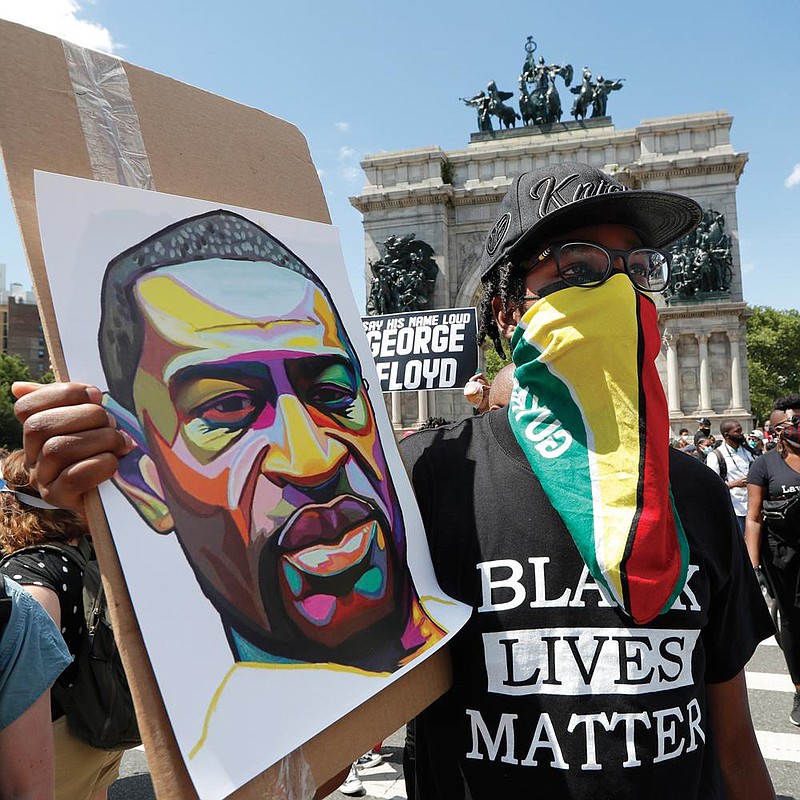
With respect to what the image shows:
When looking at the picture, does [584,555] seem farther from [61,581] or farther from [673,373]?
[673,373]

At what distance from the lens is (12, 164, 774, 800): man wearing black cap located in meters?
1.19

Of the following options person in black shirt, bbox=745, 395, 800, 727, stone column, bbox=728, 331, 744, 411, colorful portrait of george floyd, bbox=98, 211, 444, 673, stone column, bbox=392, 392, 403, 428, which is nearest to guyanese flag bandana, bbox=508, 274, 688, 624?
colorful portrait of george floyd, bbox=98, 211, 444, 673

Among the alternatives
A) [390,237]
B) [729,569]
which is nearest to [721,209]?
[390,237]

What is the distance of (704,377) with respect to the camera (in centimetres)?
2509

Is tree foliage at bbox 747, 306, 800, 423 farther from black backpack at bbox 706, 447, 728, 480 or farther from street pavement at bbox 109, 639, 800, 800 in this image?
street pavement at bbox 109, 639, 800, 800

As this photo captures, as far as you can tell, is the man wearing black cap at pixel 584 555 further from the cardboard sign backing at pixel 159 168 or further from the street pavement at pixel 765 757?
the street pavement at pixel 765 757

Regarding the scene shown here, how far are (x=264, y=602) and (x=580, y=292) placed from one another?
31.8 inches

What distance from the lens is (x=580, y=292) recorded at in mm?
1361

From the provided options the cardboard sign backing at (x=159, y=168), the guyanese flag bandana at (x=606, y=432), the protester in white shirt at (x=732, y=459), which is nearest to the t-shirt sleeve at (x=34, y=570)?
the cardboard sign backing at (x=159, y=168)

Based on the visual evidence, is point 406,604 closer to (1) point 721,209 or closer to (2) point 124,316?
(2) point 124,316

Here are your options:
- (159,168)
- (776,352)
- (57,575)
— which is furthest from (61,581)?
(776,352)

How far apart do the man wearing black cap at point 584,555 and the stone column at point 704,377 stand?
83.6 ft

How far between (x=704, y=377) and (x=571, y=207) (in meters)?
25.9

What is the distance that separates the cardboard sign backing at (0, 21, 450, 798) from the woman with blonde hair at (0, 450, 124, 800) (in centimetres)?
157
